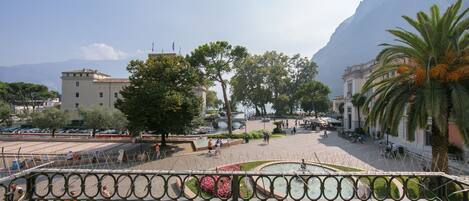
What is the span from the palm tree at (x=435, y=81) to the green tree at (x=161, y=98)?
56.6 feet

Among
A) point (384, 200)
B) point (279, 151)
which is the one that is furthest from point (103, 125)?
point (384, 200)

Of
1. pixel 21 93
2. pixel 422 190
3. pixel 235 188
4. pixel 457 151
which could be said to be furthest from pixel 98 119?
pixel 21 93

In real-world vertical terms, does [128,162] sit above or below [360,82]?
below

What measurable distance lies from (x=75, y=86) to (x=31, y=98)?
29.1 m

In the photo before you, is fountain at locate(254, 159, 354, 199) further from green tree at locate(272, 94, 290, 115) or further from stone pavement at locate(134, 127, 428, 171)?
green tree at locate(272, 94, 290, 115)

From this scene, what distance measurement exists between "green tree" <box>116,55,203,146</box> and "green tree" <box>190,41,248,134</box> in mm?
7850

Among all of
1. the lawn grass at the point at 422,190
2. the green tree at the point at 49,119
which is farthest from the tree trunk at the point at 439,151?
the green tree at the point at 49,119

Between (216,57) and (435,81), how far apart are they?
2856 cm

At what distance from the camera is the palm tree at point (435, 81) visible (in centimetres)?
1222

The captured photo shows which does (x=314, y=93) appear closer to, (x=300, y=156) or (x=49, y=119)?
(x=300, y=156)

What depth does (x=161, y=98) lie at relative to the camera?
26.4 m

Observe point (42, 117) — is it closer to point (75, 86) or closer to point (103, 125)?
point (103, 125)

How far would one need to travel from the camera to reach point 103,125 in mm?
41344

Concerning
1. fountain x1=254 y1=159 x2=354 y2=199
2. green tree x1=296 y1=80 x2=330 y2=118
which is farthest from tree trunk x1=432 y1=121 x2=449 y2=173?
green tree x1=296 y1=80 x2=330 y2=118
